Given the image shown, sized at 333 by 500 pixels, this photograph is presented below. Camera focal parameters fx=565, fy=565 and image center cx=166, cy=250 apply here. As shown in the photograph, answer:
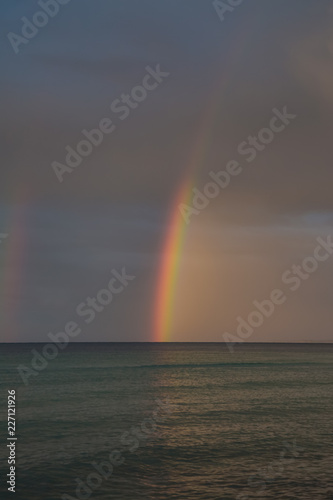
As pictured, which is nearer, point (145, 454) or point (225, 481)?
point (225, 481)

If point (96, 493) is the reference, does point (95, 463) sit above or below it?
above

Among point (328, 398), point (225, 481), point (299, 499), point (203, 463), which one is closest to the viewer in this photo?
point (299, 499)

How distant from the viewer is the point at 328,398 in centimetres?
6888

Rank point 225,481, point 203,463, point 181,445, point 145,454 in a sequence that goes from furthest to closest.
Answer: point 181,445, point 145,454, point 203,463, point 225,481

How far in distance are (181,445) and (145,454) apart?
11.6 ft

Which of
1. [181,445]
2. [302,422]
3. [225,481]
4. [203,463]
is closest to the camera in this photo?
[225,481]

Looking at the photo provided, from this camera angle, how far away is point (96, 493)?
2800 cm

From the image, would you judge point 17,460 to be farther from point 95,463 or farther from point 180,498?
point 180,498

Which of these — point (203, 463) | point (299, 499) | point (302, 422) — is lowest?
point (299, 499)

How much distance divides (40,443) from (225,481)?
50.2ft

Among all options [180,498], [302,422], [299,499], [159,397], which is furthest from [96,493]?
[159,397]

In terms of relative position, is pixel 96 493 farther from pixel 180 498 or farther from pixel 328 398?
pixel 328 398

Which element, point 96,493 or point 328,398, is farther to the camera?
point 328,398

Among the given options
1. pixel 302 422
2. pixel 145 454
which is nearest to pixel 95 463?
pixel 145 454
